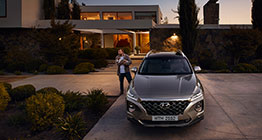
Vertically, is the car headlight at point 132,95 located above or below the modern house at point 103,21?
below

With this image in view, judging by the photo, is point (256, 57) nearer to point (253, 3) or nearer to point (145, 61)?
point (253, 3)

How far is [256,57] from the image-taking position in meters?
19.2

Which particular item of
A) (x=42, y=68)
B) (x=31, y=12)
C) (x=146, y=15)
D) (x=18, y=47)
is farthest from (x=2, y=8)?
(x=146, y=15)

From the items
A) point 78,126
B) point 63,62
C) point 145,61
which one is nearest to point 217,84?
point 145,61

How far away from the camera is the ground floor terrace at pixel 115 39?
30.2 metres

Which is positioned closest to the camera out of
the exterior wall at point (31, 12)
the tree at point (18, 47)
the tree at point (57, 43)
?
the tree at point (57, 43)

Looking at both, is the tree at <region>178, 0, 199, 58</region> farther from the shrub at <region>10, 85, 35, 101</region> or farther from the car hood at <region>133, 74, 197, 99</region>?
the shrub at <region>10, 85, 35, 101</region>

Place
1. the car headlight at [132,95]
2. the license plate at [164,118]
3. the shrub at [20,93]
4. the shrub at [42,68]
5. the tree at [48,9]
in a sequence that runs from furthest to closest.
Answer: the tree at [48,9]
the shrub at [42,68]
the shrub at [20,93]
the car headlight at [132,95]
the license plate at [164,118]

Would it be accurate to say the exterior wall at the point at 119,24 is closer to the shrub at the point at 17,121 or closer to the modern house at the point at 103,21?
the modern house at the point at 103,21

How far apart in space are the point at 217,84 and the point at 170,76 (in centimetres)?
564

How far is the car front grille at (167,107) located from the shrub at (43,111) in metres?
2.41

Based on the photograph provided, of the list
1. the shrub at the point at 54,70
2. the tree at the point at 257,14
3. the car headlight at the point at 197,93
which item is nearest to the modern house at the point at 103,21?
the shrub at the point at 54,70

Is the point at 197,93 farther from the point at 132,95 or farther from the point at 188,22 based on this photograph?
the point at 188,22

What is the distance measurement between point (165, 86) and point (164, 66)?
1.68 m
